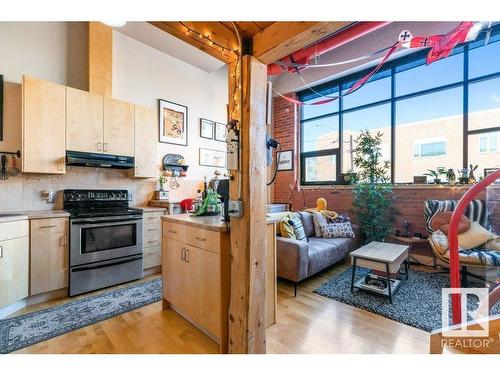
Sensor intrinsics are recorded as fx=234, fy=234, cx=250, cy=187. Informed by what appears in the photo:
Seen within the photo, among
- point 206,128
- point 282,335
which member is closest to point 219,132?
point 206,128

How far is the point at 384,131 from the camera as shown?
4.36 metres

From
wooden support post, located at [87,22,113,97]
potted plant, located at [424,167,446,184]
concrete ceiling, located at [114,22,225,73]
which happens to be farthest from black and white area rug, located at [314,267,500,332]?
concrete ceiling, located at [114,22,225,73]

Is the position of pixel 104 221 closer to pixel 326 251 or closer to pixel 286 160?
pixel 326 251

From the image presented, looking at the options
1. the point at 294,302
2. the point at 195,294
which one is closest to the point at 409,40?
the point at 294,302

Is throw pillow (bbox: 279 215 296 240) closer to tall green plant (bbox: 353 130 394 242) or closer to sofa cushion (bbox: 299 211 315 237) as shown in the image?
sofa cushion (bbox: 299 211 315 237)

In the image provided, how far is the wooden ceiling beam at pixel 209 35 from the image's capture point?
150 cm

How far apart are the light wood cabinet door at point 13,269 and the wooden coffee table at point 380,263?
11.2ft

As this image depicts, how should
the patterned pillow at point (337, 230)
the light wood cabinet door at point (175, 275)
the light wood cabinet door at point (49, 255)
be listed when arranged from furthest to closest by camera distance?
the patterned pillow at point (337, 230), the light wood cabinet door at point (49, 255), the light wood cabinet door at point (175, 275)

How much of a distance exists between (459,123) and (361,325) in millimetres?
3571

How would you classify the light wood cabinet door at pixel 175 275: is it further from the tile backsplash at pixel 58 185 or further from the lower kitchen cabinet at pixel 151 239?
the tile backsplash at pixel 58 185

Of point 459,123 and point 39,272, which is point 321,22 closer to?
point 39,272

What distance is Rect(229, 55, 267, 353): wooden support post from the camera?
5.02 feet

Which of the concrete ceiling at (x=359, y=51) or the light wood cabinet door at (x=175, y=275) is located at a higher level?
the concrete ceiling at (x=359, y=51)

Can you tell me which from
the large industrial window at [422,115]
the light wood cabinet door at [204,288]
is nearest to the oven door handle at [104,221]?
the light wood cabinet door at [204,288]
